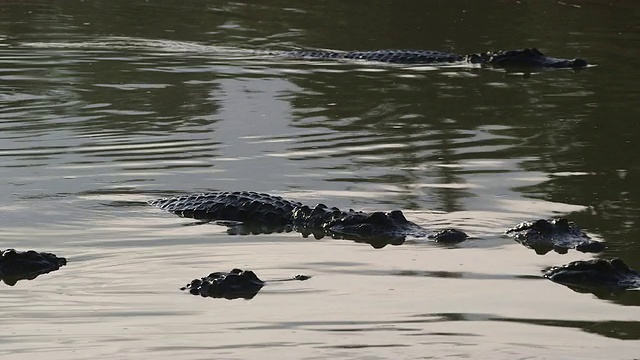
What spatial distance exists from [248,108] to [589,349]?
879 centimetres

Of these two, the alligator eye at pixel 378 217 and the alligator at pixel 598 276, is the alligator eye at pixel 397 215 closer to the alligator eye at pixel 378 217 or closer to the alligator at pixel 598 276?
the alligator eye at pixel 378 217

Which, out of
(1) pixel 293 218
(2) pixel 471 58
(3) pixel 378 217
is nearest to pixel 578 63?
(2) pixel 471 58

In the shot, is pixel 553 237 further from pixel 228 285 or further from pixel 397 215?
pixel 228 285

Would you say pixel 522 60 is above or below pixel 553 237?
below

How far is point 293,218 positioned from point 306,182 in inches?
58.2

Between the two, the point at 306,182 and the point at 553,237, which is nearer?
the point at 553,237

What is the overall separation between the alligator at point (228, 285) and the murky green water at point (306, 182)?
0.09 metres

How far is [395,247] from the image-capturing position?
941cm

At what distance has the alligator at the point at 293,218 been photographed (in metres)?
9.57

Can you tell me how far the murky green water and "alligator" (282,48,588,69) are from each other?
0.41 metres

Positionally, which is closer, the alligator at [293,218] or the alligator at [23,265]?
the alligator at [23,265]

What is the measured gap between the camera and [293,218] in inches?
394

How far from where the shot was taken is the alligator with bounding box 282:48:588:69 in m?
19.3

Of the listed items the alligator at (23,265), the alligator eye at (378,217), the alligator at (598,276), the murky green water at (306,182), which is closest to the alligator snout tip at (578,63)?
the murky green water at (306,182)
